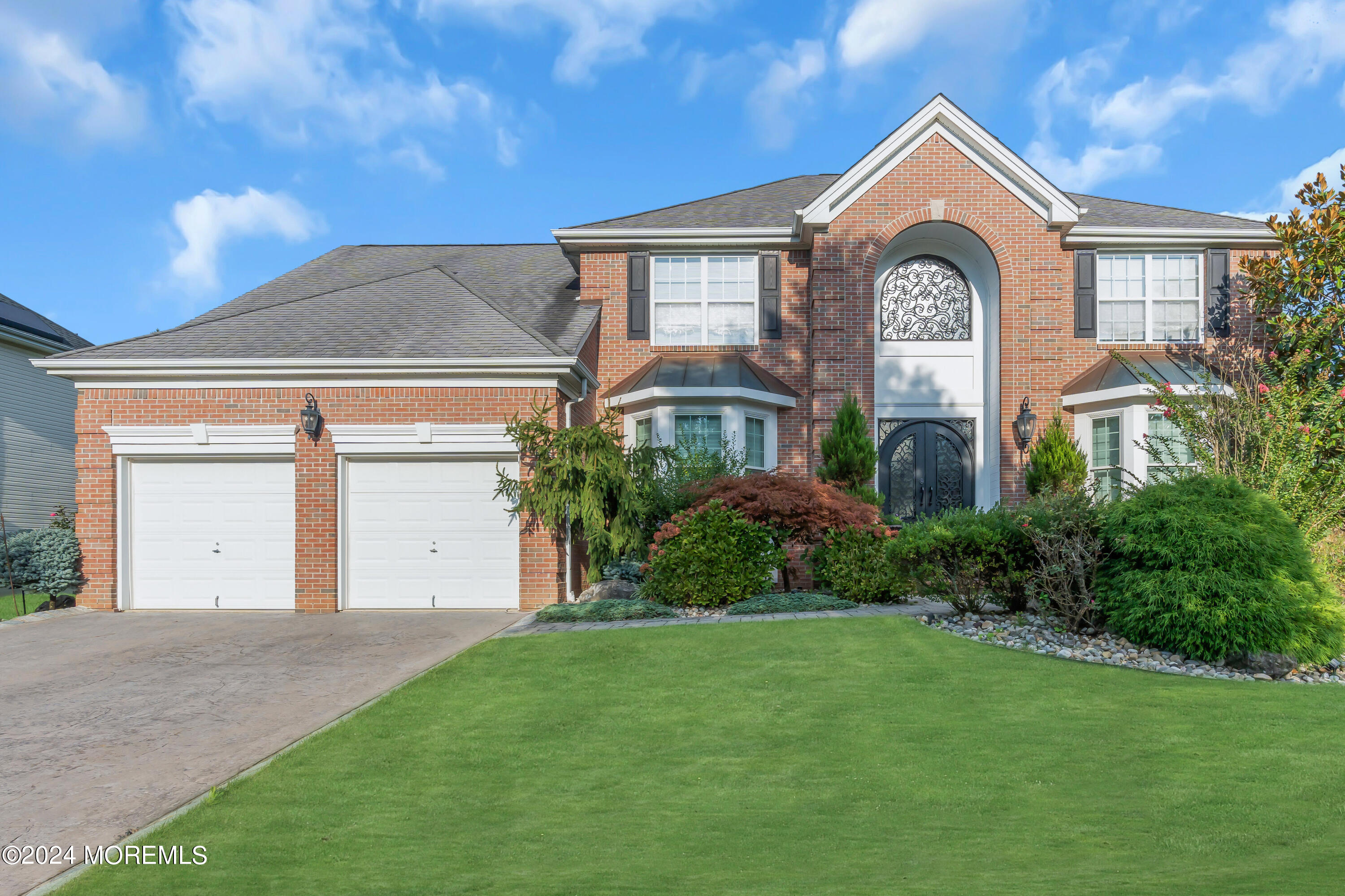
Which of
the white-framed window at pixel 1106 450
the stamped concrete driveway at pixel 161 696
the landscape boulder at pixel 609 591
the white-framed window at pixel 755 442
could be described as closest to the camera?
the stamped concrete driveway at pixel 161 696

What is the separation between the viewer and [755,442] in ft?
54.4

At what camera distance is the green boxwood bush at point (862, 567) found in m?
12.2

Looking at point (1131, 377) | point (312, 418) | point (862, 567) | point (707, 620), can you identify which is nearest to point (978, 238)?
point (1131, 377)

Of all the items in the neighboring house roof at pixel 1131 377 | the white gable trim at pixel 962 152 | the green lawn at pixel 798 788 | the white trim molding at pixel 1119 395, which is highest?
the white gable trim at pixel 962 152

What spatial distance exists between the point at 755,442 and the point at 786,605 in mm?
5357

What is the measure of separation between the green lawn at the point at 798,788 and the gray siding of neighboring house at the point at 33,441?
14676 millimetres

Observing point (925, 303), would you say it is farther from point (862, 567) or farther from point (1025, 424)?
point (862, 567)

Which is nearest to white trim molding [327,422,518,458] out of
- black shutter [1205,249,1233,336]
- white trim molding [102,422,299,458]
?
white trim molding [102,422,299,458]

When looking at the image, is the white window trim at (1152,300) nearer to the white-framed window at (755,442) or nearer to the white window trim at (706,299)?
the white window trim at (706,299)

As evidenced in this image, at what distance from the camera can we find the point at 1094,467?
16578 mm

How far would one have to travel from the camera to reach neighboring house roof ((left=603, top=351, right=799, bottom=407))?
15.7m

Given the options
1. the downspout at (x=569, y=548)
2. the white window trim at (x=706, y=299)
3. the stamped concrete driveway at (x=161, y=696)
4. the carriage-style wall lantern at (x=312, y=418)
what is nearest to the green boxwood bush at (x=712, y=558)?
the downspout at (x=569, y=548)

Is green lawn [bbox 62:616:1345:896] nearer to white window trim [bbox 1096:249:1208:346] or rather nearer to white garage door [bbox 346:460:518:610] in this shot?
white garage door [bbox 346:460:518:610]

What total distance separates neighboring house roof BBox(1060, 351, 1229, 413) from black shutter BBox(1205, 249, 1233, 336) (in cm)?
103
